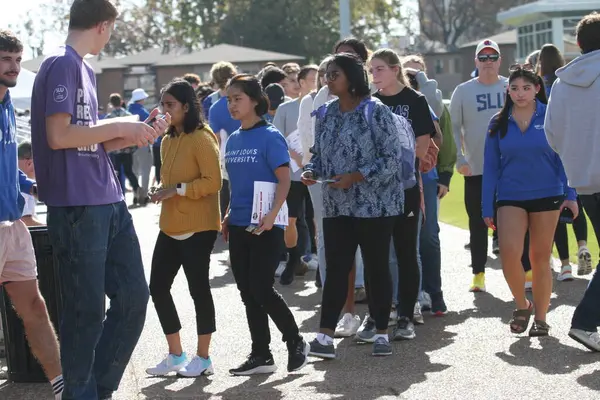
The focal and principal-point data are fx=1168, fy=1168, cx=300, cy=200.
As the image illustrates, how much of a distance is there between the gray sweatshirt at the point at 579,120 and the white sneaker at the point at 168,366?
2.82m

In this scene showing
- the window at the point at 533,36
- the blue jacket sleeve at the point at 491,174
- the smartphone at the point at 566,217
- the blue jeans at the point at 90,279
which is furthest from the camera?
the window at the point at 533,36

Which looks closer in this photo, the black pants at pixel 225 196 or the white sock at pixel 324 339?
the white sock at pixel 324 339

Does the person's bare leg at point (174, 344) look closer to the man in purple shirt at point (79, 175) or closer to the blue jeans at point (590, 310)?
the man in purple shirt at point (79, 175)

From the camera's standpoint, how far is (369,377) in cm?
721

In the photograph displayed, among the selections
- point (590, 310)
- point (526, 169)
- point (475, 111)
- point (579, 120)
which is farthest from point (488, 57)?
point (590, 310)

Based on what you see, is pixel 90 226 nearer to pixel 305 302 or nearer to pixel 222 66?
pixel 305 302

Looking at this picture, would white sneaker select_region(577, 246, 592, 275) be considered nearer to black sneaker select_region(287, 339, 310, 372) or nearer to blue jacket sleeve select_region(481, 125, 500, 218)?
blue jacket sleeve select_region(481, 125, 500, 218)

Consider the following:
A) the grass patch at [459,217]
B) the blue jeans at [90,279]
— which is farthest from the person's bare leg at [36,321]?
the grass patch at [459,217]

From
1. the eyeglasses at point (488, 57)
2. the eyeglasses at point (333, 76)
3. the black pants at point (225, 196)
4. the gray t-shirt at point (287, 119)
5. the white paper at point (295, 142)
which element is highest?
the eyeglasses at point (488, 57)

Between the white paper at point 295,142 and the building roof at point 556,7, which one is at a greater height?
the building roof at point 556,7

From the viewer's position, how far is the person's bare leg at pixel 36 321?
21.5 ft

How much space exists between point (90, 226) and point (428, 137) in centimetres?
351

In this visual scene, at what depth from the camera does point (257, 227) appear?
294 inches

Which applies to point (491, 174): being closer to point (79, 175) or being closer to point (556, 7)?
point (79, 175)
